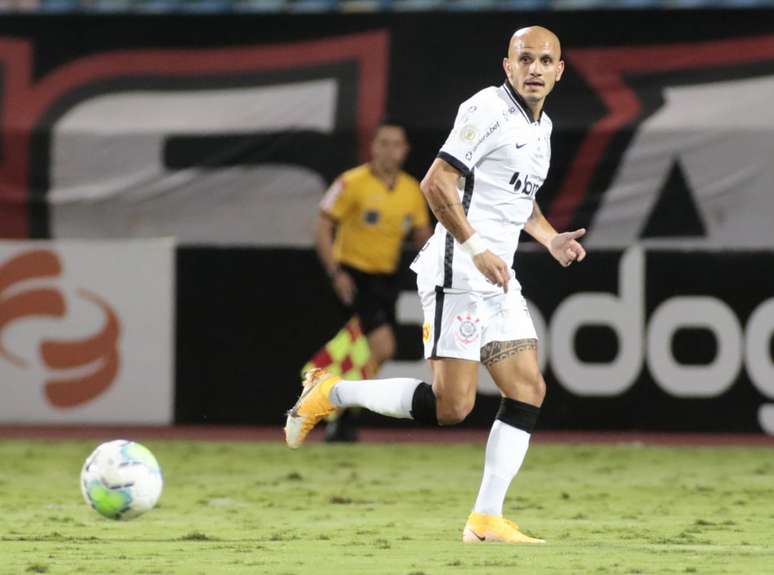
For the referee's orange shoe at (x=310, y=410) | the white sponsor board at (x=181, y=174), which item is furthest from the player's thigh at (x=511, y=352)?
the white sponsor board at (x=181, y=174)

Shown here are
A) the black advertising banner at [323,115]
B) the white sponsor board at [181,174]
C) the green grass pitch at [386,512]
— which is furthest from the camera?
the white sponsor board at [181,174]

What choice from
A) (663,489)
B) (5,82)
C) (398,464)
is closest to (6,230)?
(5,82)

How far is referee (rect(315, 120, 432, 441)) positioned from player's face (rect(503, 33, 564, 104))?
456 centimetres

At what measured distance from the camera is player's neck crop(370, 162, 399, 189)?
1124cm

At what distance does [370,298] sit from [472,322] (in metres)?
4.71

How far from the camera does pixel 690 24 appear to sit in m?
12.6

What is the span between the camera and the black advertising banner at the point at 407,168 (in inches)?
471

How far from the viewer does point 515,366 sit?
21.8ft

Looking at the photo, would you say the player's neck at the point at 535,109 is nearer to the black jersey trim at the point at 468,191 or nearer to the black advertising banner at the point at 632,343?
the black jersey trim at the point at 468,191

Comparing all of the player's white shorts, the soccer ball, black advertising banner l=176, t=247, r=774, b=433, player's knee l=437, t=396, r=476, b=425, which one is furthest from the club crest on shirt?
black advertising banner l=176, t=247, r=774, b=433

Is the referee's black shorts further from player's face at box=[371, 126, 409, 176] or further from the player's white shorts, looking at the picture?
the player's white shorts

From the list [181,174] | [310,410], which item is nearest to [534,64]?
[310,410]

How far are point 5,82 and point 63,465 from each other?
12.7 feet

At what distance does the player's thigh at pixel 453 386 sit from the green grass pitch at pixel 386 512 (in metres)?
0.51
